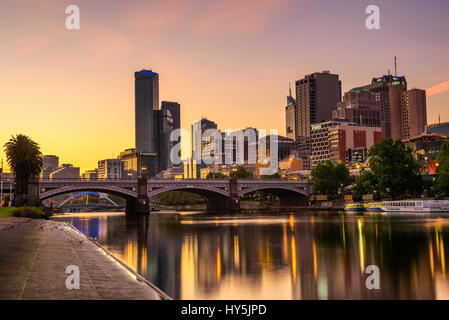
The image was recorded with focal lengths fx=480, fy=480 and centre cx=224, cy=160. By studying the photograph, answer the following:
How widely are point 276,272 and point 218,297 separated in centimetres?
613

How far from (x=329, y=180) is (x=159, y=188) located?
57113mm

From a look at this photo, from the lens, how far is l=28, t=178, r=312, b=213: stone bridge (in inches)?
4631

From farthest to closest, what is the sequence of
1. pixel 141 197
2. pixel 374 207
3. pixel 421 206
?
pixel 141 197 < pixel 374 207 < pixel 421 206

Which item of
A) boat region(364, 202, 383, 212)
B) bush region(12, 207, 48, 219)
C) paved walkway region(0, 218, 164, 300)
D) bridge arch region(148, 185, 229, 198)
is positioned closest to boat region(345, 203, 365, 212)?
boat region(364, 202, 383, 212)

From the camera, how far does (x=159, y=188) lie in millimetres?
134875

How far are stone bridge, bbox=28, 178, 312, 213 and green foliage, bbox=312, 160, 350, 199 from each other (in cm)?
852

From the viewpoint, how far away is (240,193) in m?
152

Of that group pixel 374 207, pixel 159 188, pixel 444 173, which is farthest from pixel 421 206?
pixel 159 188

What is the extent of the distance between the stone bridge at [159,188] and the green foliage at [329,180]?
8523mm

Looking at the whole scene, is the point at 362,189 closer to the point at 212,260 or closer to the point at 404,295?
the point at 212,260

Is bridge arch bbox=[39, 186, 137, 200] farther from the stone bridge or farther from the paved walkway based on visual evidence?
the paved walkway

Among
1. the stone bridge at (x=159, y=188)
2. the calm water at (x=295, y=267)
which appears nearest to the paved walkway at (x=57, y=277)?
the calm water at (x=295, y=267)

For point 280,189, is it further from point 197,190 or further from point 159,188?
point 159,188
